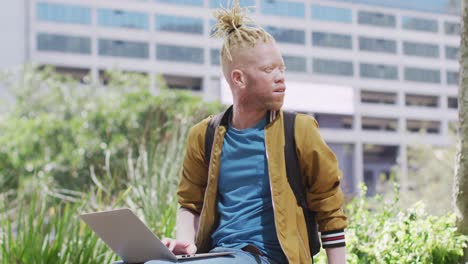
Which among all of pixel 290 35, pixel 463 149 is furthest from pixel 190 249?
pixel 290 35

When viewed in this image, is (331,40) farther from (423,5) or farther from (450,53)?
(450,53)

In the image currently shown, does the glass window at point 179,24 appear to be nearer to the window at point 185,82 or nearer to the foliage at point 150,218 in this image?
the window at point 185,82

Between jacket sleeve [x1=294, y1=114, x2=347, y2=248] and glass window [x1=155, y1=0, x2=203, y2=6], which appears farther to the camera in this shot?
glass window [x1=155, y1=0, x2=203, y2=6]

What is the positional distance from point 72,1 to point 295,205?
180 feet

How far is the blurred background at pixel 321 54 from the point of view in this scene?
5522cm

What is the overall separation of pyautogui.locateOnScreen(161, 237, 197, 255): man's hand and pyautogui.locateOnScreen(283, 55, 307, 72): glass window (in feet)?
200

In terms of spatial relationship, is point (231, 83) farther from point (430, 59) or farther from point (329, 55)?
point (430, 59)

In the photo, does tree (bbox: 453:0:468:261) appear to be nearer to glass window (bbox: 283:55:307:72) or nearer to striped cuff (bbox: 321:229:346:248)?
striped cuff (bbox: 321:229:346:248)

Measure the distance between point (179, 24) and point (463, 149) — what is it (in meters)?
56.7

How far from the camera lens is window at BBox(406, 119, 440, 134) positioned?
70.1 meters

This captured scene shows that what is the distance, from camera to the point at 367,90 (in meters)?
67.8

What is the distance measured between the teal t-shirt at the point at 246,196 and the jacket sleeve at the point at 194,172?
12 cm

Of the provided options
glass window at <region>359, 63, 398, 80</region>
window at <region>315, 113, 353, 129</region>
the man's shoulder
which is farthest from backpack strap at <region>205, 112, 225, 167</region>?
glass window at <region>359, 63, 398, 80</region>

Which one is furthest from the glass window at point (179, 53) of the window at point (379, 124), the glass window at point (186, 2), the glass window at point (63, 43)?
the window at point (379, 124)
